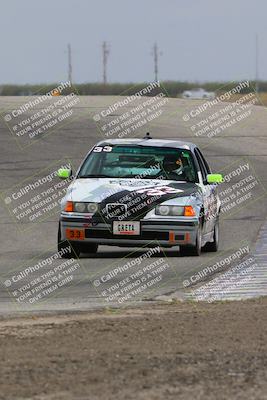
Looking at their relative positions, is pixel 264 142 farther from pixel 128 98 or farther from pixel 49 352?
pixel 49 352

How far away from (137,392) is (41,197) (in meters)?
17.5

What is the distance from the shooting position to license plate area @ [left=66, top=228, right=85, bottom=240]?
15.3 meters

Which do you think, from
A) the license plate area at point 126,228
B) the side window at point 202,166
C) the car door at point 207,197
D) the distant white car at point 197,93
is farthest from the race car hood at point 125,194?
the distant white car at point 197,93

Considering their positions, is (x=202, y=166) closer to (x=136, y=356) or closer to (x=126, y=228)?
(x=126, y=228)

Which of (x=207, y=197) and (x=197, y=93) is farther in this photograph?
(x=197, y=93)

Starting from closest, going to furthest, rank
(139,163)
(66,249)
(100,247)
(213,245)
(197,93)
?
1. (66,249)
2. (139,163)
3. (213,245)
4. (100,247)
5. (197,93)

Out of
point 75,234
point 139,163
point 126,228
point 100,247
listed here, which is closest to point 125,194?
point 126,228

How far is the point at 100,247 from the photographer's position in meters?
17.5

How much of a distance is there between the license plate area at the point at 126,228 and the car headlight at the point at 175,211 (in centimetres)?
32

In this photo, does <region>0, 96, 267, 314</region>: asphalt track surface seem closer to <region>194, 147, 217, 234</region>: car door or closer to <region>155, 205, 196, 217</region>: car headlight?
<region>194, 147, 217, 234</region>: car door

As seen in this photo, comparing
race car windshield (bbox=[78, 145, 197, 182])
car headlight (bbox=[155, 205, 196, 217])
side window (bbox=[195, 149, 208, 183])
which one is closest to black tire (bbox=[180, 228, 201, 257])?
car headlight (bbox=[155, 205, 196, 217])

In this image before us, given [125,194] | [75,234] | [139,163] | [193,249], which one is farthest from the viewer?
[139,163]

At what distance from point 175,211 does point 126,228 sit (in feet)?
2.22

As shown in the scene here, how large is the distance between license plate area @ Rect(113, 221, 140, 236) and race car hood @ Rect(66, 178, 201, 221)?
75 millimetres
